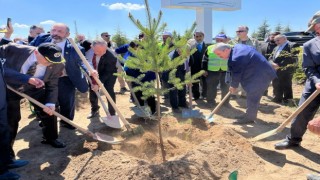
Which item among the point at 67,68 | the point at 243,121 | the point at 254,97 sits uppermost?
the point at 67,68

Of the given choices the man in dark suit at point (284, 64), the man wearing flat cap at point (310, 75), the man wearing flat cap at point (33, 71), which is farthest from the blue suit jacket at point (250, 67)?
the man wearing flat cap at point (33, 71)

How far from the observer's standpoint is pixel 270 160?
4.15 m

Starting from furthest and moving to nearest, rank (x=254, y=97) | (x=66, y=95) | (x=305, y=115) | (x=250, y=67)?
(x=254, y=97) → (x=250, y=67) → (x=66, y=95) → (x=305, y=115)

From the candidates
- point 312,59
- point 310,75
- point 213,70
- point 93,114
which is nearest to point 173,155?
point 310,75

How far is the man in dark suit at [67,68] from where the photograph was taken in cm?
506

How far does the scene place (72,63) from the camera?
5.24m

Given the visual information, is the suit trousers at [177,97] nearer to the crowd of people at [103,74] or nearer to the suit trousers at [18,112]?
the crowd of people at [103,74]

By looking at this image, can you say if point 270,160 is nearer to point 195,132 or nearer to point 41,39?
point 195,132

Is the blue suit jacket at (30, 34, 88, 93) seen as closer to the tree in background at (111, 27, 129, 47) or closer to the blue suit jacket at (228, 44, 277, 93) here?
the blue suit jacket at (228, 44, 277, 93)

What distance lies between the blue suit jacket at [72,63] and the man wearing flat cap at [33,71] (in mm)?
742

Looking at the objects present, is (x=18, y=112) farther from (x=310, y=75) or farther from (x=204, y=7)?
(x=204, y=7)

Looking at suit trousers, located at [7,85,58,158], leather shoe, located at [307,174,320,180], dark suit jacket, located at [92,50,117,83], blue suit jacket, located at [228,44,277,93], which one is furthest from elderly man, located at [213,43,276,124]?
suit trousers, located at [7,85,58,158]

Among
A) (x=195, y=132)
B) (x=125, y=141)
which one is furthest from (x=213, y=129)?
(x=125, y=141)

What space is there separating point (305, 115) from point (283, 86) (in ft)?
11.6
